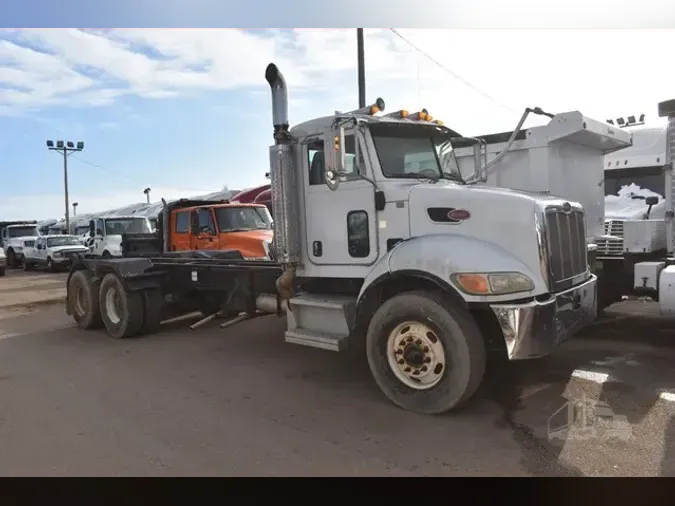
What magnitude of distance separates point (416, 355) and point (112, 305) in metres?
5.67

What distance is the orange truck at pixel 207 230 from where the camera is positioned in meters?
10.7

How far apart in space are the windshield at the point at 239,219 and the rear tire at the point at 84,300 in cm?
285

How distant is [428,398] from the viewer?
4.73 meters

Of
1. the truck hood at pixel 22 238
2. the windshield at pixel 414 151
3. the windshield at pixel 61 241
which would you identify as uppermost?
the windshield at pixel 414 151

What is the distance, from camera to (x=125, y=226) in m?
20.4

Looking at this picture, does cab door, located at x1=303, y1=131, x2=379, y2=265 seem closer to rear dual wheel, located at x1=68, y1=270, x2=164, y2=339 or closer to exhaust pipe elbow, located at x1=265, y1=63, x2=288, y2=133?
exhaust pipe elbow, located at x1=265, y1=63, x2=288, y2=133

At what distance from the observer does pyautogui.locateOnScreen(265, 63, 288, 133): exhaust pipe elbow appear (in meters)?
5.74

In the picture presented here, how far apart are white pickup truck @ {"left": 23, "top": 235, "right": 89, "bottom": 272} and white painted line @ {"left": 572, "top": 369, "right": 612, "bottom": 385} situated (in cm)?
1959

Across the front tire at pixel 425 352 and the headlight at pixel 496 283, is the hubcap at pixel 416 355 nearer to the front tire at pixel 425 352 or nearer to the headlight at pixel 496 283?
the front tire at pixel 425 352

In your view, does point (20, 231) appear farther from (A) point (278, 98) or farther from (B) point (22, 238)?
(A) point (278, 98)

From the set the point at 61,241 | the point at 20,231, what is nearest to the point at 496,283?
the point at 61,241

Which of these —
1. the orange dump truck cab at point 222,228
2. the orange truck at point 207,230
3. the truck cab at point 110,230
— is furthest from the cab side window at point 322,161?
the truck cab at point 110,230

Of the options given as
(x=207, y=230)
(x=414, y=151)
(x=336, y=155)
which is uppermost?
(x=414, y=151)
